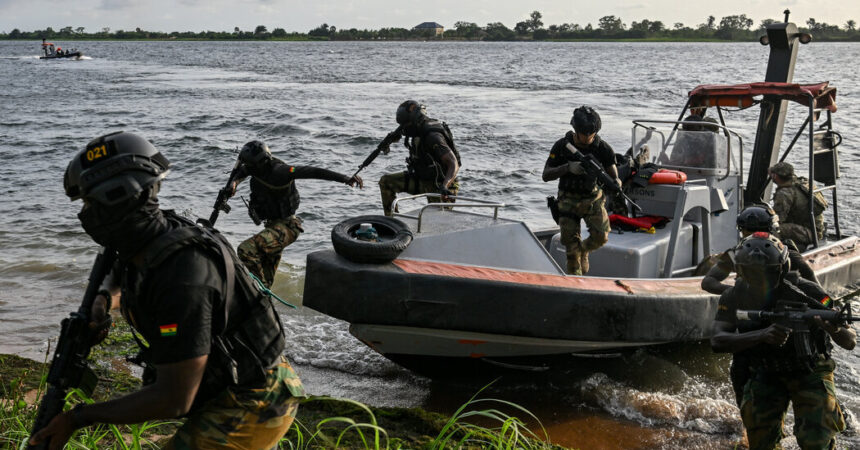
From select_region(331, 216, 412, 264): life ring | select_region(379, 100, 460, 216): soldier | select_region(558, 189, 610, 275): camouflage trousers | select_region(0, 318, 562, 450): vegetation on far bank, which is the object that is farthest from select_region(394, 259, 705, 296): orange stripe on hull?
select_region(379, 100, 460, 216): soldier

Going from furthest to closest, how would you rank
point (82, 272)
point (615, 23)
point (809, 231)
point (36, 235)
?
point (615, 23)
point (36, 235)
point (82, 272)
point (809, 231)

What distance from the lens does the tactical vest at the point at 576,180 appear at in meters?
6.20

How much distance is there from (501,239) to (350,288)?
3.84 ft

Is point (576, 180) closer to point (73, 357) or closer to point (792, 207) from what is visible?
point (792, 207)

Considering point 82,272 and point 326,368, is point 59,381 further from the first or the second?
point 82,272

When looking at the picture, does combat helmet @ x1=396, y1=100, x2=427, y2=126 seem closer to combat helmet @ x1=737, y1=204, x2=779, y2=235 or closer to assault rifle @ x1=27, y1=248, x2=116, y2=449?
combat helmet @ x1=737, y1=204, x2=779, y2=235

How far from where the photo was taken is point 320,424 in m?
3.57

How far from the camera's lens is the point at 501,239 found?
5.56m

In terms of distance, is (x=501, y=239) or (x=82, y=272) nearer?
(x=501, y=239)

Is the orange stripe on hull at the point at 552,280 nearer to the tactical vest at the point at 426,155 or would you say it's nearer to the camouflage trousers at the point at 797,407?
the camouflage trousers at the point at 797,407

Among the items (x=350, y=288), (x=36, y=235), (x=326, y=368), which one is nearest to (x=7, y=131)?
(x=36, y=235)

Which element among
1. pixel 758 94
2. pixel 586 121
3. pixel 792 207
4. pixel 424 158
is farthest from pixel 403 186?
pixel 792 207

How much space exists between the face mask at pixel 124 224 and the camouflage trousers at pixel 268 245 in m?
4.42

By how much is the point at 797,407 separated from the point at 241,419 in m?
2.86
